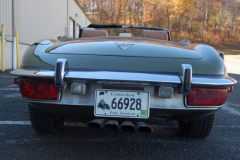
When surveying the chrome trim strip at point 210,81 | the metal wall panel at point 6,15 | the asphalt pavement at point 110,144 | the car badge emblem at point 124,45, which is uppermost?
the metal wall panel at point 6,15

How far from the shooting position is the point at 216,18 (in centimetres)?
3619

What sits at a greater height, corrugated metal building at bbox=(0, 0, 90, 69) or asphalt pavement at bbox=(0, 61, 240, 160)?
corrugated metal building at bbox=(0, 0, 90, 69)

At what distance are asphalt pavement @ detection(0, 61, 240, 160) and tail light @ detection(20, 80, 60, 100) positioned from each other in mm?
511

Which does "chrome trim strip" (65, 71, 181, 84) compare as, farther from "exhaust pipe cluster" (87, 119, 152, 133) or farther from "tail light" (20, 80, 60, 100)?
"exhaust pipe cluster" (87, 119, 152, 133)

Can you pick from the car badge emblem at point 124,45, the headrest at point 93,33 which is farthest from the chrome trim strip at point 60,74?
the headrest at point 93,33

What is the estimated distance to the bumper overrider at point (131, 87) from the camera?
1426 millimetres

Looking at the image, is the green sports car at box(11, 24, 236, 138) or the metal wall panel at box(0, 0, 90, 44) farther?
the metal wall panel at box(0, 0, 90, 44)

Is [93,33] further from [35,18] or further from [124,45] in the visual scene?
[35,18]

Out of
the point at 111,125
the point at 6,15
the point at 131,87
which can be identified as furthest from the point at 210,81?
the point at 6,15

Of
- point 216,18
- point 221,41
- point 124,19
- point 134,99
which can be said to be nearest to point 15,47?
point 134,99

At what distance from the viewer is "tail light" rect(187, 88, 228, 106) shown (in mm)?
1489

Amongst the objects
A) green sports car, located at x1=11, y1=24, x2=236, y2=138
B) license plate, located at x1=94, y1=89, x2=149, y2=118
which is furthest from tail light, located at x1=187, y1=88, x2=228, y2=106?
license plate, located at x1=94, y1=89, x2=149, y2=118

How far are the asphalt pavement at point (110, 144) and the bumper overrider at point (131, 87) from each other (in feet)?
1.38

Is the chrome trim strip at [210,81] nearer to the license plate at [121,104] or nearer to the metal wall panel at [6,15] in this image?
the license plate at [121,104]
